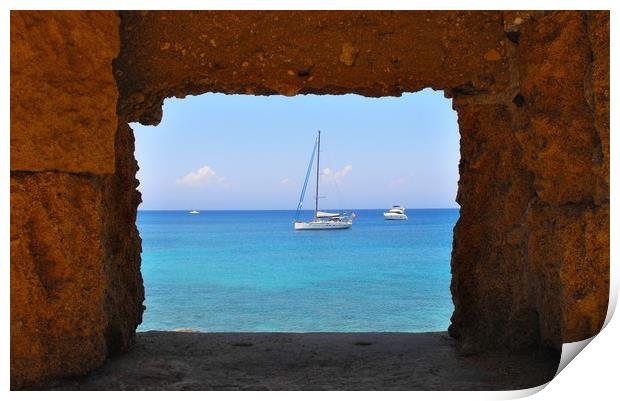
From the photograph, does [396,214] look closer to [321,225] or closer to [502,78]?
[321,225]

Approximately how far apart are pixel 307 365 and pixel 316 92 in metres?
2.03

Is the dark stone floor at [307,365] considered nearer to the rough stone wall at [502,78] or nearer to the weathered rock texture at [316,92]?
the weathered rock texture at [316,92]

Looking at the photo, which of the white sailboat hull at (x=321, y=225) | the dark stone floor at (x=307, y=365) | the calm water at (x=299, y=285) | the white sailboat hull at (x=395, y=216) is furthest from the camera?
the white sailboat hull at (x=395, y=216)

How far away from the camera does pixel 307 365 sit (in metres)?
4.89

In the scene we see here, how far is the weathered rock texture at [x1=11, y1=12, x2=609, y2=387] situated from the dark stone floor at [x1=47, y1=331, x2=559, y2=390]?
0.82 feet

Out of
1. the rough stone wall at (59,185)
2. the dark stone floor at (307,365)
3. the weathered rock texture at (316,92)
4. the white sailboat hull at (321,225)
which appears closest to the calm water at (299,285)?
the white sailboat hull at (321,225)

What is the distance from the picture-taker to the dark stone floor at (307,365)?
14.1 ft

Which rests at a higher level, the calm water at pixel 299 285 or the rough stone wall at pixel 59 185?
the rough stone wall at pixel 59 185

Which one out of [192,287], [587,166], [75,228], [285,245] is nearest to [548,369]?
[587,166]

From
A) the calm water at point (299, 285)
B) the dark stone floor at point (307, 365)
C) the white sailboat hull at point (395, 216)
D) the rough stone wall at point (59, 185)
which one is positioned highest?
the rough stone wall at point (59, 185)

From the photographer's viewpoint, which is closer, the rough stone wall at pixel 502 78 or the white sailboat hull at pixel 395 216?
the rough stone wall at pixel 502 78

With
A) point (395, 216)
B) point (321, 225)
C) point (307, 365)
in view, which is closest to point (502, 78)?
point (307, 365)

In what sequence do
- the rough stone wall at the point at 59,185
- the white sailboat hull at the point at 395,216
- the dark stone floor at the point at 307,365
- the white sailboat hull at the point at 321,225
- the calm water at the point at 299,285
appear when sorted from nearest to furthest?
the rough stone wall at the point at 59,185
the dark stone floor at the point at 307,365
the calm water at the point at 299,285
the white sailboat hull at the point at 321,225
the white sailboat hull at the point at 395,216

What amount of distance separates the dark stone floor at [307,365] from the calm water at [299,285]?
1171 cm
